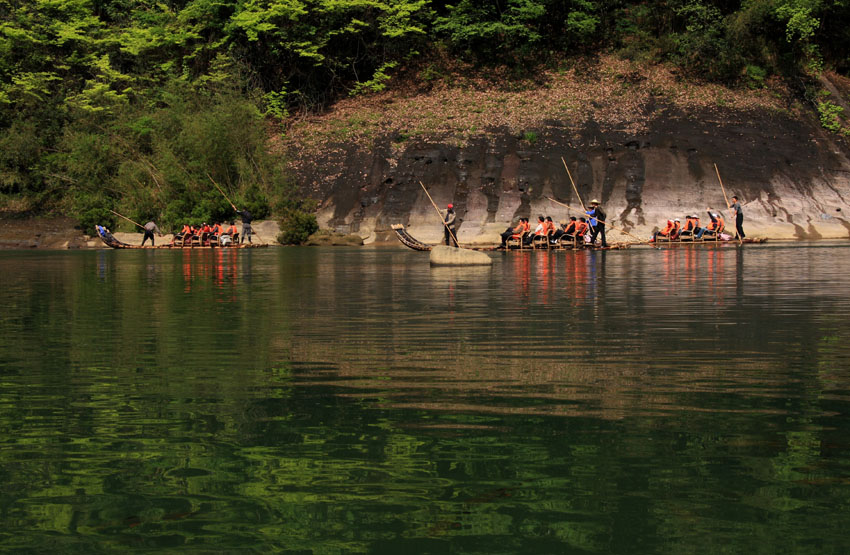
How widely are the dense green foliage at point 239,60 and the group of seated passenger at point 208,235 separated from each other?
2733 millimetres

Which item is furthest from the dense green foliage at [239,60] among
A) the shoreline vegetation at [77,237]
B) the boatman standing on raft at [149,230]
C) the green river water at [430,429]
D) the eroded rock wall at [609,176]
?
the green river water at [430,429]

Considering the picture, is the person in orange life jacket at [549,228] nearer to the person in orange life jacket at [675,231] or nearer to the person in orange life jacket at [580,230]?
the person in orange life jacket at [580,230]

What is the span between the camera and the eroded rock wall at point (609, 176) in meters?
53.6

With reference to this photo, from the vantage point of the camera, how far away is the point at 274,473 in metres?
6.81

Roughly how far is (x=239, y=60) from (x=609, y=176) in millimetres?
27141

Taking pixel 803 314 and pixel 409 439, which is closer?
pixel 409 439

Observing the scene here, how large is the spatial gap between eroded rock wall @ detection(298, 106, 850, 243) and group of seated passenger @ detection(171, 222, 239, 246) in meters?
5.97

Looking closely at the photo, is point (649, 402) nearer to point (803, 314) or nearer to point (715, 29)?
point (803, 314)

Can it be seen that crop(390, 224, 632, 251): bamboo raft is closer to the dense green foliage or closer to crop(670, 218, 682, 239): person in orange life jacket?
crop(670, 218, 682, 239): person in orange life jacket

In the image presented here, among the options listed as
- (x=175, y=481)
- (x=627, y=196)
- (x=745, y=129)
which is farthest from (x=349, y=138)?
(x=175, y=481)

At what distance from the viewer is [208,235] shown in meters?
53.4

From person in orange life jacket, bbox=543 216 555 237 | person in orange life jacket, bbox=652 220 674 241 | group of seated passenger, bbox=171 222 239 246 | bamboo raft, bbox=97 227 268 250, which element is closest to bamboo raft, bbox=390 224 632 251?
person in orange life jacket, bbox=543 216 555 237

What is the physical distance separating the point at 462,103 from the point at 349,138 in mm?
7573

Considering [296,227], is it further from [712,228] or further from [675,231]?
[712,228]
